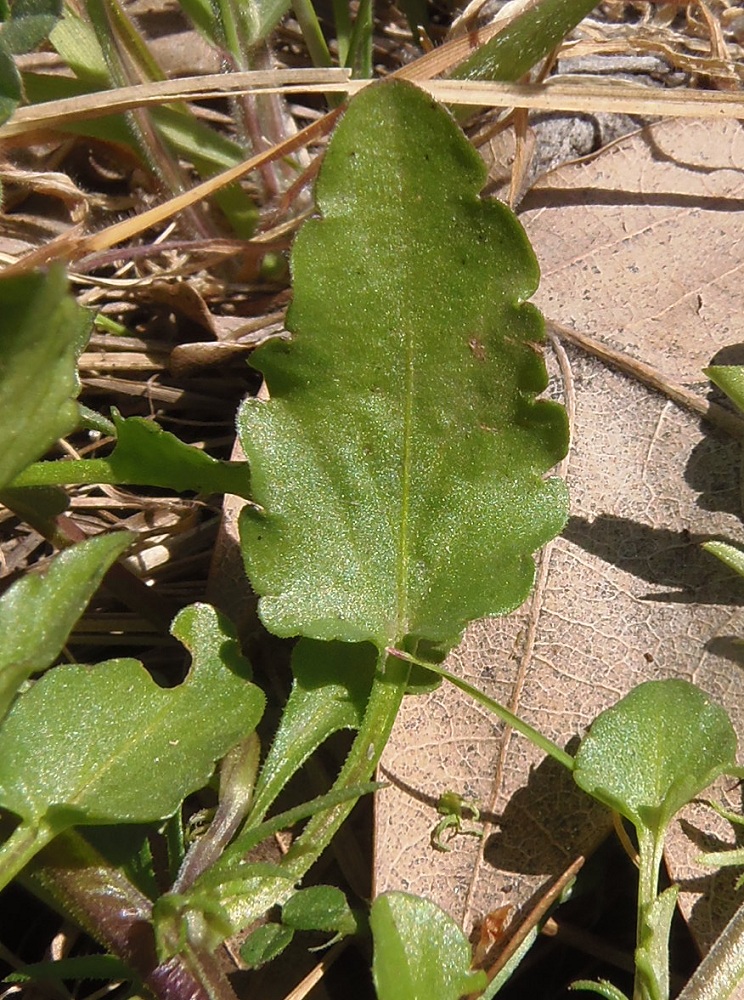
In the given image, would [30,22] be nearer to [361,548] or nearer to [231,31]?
[231,31]

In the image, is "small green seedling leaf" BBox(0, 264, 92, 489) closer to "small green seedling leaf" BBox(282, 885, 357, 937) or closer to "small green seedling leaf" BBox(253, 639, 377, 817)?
"small green seedling leaf" BBox(253, 639, 377, 817)

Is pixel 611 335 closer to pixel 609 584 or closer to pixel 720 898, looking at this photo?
pixel 609 584

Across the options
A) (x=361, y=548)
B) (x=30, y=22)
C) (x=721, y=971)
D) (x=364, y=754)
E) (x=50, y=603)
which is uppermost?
(x=30, y=22)

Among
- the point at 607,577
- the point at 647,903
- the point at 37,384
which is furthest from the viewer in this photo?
the point at 607,577

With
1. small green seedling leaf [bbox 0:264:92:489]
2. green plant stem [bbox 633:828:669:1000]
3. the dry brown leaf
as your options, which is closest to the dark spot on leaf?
the dry brown leaf

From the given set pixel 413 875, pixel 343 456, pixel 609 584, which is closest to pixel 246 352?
pixel 343 456

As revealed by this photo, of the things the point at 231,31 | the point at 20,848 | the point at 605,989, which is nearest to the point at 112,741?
the point at 20,848

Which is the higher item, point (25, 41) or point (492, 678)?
point (25, 41)
